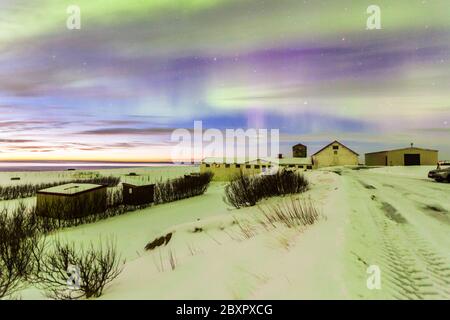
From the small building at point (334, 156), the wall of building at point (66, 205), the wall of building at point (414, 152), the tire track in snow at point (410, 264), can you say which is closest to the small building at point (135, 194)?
the wall of building at point (66, 205)

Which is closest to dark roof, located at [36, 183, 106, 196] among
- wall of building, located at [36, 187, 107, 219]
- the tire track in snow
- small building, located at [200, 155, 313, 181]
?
wall of building, located at [36, 187, 107, 219]

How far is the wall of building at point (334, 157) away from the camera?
177 ft

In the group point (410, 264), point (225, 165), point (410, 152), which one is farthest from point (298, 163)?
point (410, 264)

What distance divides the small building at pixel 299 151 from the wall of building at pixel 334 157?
790 centimetres

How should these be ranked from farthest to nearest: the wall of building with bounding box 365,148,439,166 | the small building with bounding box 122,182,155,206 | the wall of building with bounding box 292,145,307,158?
the wall of building with bounding box 292,145,307,158 → the wall of building with bounding box 365,148,439,166 → the small building with bounding box 122,182,155,206

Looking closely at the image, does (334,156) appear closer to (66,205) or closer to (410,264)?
(66,205)

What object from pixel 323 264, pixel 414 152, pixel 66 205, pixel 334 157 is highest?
pixel 414 152

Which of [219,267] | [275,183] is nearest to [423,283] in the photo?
[219,267]

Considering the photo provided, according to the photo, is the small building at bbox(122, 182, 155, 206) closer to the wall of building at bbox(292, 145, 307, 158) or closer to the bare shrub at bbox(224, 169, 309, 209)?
the bare shrub at bbox(224, 169, 309, 209)

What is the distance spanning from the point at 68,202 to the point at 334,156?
159 feet

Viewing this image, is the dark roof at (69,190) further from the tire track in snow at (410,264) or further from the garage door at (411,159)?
the garage door at (411,159)

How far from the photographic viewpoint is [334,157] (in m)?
54.1

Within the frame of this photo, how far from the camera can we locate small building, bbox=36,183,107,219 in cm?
1775
